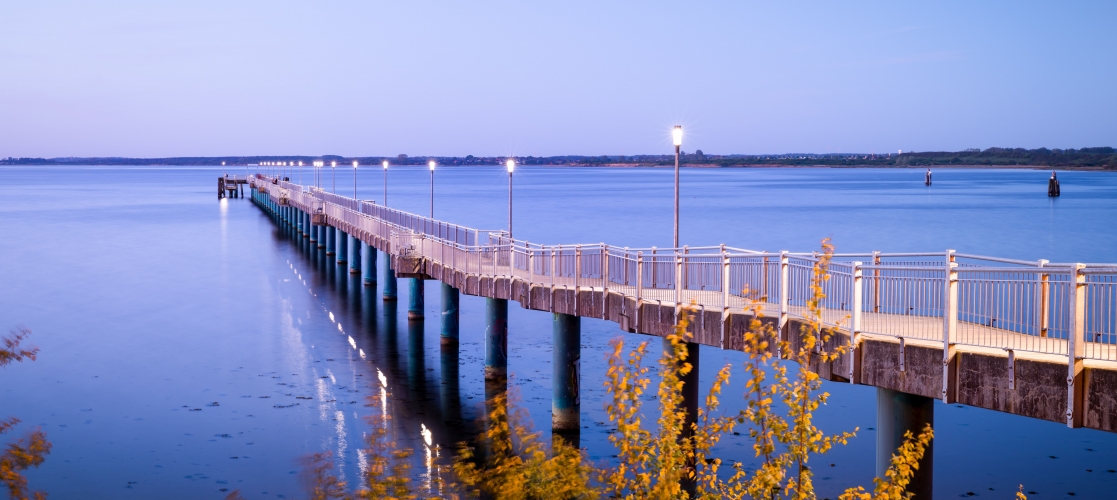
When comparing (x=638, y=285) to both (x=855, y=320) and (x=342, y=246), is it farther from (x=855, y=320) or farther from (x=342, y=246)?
(x=342, y=246)

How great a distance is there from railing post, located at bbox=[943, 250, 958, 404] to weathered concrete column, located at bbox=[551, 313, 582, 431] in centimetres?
1376

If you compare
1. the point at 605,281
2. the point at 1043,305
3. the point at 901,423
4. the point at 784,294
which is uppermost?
the point at 1043,305

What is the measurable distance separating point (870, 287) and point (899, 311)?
0.59 metres

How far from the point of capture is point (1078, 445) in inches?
1094

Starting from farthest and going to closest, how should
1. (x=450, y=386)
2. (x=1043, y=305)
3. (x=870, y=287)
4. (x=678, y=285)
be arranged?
1. (x=450, y=386)
2. (x=678, y=285)
3. (x=870, y=287)
4. (x=1043, y=305)

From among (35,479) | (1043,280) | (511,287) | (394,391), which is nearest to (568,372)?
(511,287)

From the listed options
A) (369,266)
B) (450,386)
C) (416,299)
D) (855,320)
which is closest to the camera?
(855,320)

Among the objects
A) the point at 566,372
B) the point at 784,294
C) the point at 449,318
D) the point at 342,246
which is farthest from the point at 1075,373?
the point at 342,246

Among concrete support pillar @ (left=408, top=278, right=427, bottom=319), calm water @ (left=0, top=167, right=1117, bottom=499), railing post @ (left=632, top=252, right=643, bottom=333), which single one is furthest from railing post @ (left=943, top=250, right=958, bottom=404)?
concrete support pillar @ (left=408, top=278, right=427, bottom=319)

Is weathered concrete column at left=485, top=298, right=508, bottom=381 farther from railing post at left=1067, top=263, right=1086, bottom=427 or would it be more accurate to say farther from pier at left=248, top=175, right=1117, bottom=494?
railing post at left=1067, top=263, right=1086, bottom=427

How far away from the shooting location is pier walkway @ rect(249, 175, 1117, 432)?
11617mm

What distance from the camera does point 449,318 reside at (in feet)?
129

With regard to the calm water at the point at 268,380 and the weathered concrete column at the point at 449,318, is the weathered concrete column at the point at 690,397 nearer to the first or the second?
the calm water at the point at 268,380

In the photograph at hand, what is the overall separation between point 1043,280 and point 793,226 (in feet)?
314
